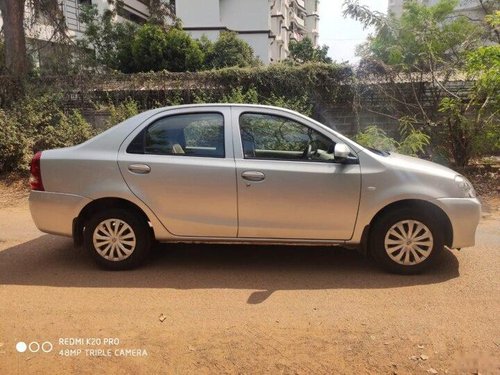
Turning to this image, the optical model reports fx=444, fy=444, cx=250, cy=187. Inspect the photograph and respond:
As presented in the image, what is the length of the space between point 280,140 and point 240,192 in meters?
0.75

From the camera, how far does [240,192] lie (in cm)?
421

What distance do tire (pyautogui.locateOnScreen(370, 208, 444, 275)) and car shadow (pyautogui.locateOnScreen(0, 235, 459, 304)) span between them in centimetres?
14

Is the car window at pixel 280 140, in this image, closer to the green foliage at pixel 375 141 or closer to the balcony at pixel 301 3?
the green foliage at pixel 375 141

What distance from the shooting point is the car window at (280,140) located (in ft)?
14.3

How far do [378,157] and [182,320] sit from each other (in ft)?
7.72

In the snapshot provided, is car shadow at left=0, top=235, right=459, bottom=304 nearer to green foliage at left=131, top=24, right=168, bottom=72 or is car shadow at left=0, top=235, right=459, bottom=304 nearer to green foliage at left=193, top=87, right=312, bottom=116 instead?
green foliage at left=193, top=87, right=312, bottom=116

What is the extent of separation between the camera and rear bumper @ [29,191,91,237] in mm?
4328

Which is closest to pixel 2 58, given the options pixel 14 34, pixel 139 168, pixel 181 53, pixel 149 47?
pixel 14 34

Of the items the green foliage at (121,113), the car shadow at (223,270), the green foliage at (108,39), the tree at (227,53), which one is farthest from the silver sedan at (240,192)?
the tree at (227,53)

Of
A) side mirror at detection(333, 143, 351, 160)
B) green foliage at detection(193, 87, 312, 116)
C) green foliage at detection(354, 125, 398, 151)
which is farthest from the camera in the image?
green foliage at detection(193, 87, 312, 116)

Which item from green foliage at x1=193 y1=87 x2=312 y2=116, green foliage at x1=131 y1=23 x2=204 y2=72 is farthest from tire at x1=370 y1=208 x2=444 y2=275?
green foliage at x1=131 y1=23 x2=204 y2=72

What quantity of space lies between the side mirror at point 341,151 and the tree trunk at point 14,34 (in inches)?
396

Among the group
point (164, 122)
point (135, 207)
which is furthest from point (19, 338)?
point (164, 122)

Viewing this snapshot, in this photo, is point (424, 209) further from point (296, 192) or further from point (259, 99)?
point (259, 99)
